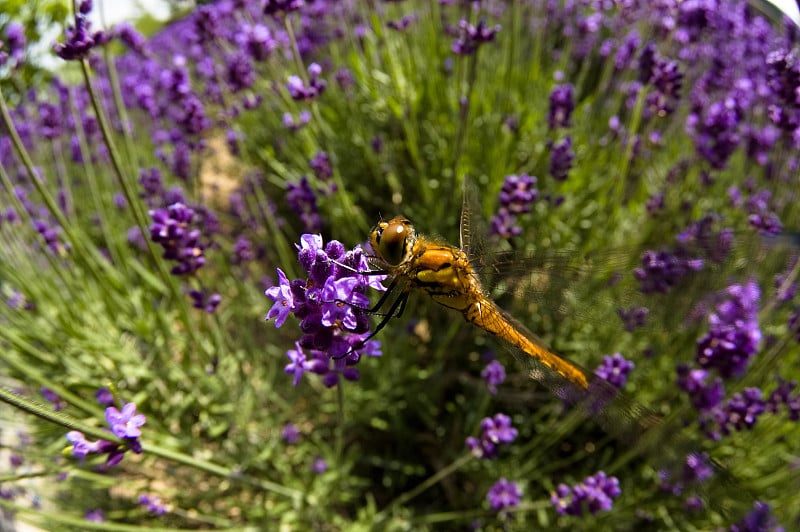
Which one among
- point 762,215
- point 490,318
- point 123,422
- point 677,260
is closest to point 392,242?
point 490,318

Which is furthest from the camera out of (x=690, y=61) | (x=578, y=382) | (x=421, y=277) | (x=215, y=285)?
(x=690, y=61)

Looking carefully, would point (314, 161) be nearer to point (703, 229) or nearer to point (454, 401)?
point (454, 401)

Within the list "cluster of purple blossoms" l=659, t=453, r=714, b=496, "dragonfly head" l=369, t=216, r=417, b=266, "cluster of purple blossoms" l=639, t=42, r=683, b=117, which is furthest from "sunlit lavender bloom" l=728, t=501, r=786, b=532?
"cluster of purple blossoms" l=639, t=42, r=683, b=117

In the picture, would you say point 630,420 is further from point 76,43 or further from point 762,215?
point 76,43

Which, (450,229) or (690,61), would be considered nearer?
(450,229)

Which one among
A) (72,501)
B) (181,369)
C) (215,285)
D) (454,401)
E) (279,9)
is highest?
(279,9)

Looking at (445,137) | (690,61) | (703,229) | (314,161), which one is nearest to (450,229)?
(445,137)
